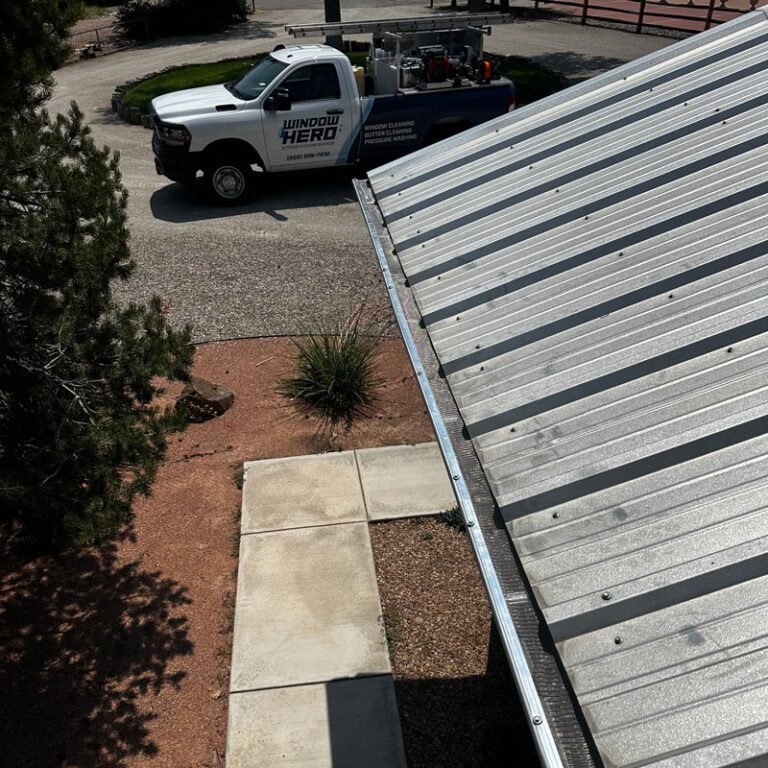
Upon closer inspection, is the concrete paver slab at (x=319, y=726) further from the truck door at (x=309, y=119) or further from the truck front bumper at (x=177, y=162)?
the truck door at (x=309, y=119)

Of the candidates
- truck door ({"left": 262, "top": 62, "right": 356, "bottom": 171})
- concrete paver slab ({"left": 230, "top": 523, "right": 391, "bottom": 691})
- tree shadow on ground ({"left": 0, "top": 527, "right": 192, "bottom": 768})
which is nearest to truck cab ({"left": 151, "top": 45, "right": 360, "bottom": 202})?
truck door ({"left": 262, "top": 62, "right": 356, "bottom": 171})

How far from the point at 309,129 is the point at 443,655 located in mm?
9525

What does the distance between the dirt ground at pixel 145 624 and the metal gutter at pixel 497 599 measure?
224 cm

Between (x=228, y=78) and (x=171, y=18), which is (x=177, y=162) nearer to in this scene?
(x=228, y=78)

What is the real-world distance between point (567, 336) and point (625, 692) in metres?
1.80

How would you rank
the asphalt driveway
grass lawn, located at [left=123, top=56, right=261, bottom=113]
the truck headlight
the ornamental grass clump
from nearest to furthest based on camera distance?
the ornamental grass clump < the asphalt driveway < the truck headlight < grass lawn, located at [left=123, top=56, right=261, bottom=113]

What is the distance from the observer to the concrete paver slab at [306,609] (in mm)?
5188

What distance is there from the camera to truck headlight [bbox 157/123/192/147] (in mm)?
12091

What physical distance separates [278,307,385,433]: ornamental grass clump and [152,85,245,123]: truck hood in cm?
583

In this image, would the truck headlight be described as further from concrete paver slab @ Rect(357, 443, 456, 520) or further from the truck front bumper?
concrete paver slab @ Rect(357, 443, 456, 520)

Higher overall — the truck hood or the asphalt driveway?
the truck hood

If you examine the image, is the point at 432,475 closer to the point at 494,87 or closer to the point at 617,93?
the point at 617,93

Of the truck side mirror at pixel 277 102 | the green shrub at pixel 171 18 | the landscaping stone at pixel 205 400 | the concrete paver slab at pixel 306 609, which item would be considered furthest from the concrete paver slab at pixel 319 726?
the green shrub at pixel 171 18

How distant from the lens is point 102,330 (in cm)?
446
